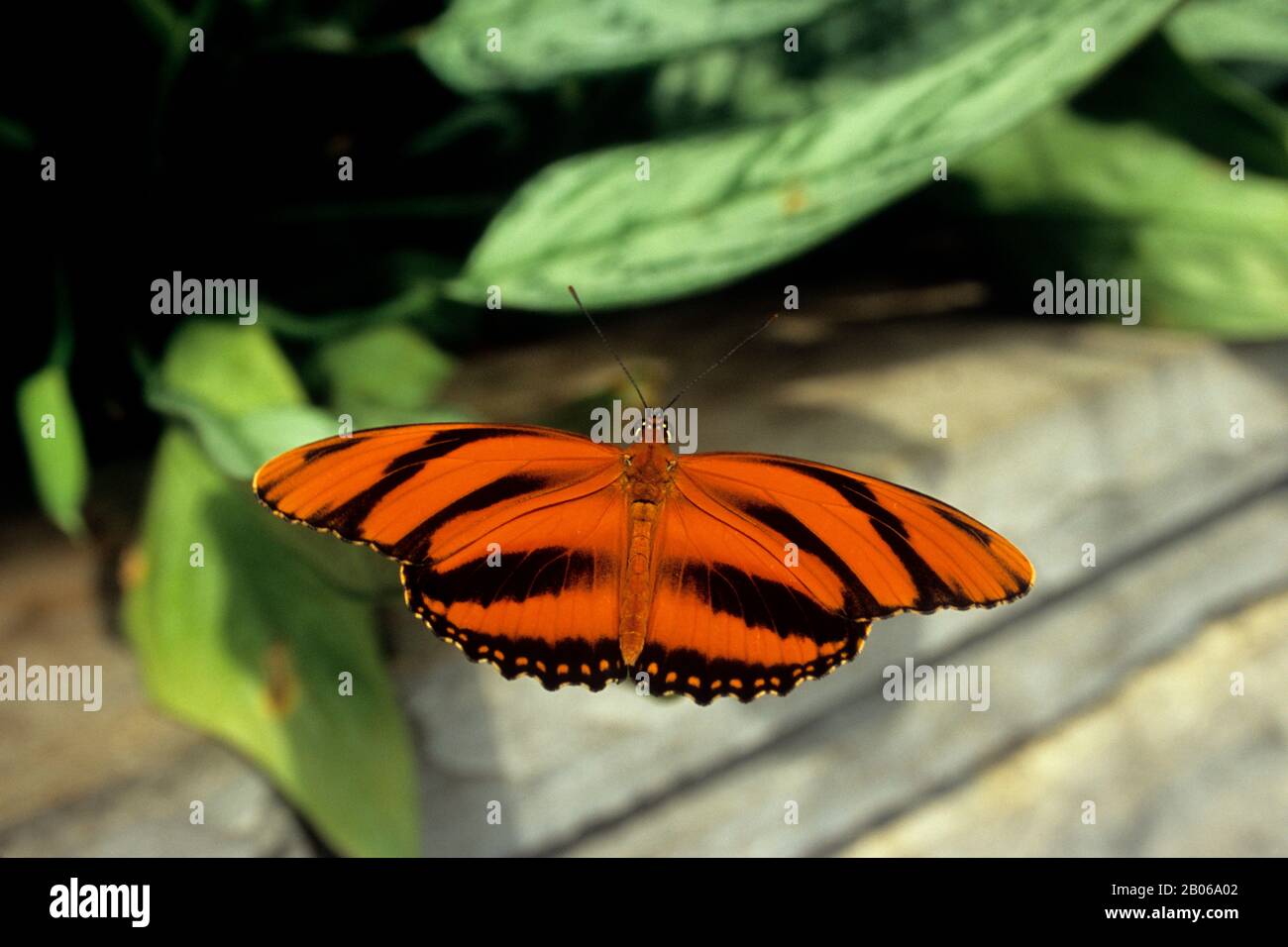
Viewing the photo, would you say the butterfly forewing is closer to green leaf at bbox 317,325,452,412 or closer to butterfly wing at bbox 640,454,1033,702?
butterfly wing at bbox 640,454,1033,702

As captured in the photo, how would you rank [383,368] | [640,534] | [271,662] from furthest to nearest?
[383,368] → [271,662] → [640,534]

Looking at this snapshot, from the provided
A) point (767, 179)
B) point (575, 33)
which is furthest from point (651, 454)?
point (575, 33)

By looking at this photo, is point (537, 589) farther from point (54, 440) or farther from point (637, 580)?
point (54, 440)

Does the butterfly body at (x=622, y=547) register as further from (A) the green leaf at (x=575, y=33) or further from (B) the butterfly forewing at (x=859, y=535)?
(A) the green leaf at (x=575, y=33)

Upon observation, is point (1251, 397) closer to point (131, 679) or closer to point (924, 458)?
point (924, 458)

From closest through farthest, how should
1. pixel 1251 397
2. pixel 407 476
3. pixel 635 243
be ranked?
1. pixel 407 476
2. pixel 635 243
3. pixel 1251 397

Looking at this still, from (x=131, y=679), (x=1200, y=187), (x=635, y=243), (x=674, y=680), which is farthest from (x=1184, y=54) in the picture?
(x=131, y=679)
